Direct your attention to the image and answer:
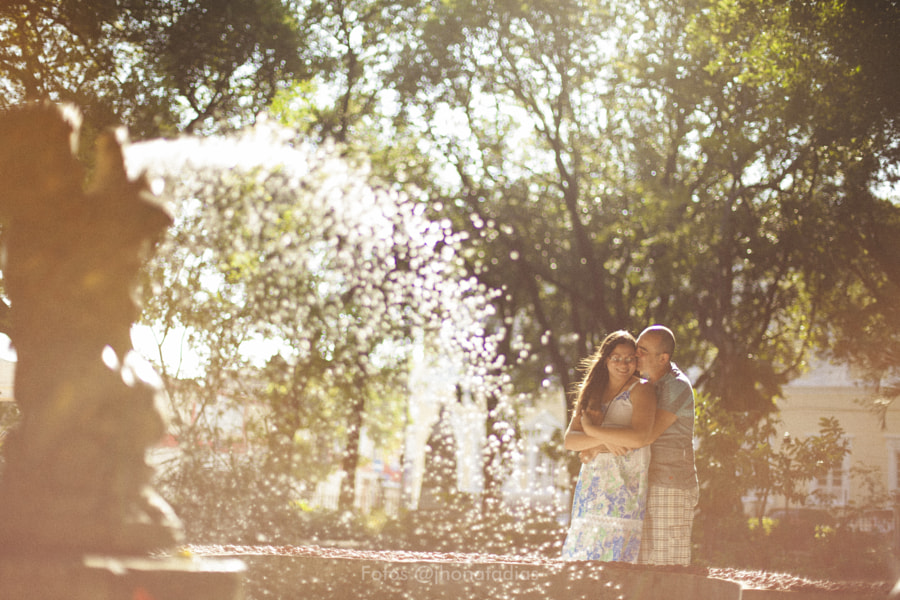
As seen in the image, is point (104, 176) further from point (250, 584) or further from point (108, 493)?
point (250, 584)

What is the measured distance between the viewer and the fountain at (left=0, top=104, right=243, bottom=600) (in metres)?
2.51

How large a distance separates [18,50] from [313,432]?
851 cm

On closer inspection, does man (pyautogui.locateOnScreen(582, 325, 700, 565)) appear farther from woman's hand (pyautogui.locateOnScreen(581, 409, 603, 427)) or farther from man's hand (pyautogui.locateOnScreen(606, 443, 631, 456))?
woman's hand (pyautogui.locateOnScreen(581, 409, 603, 427))

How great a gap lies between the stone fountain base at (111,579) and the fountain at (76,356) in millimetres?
30

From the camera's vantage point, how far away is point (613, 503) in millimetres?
4266

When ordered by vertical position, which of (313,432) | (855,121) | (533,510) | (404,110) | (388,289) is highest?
(404,110)

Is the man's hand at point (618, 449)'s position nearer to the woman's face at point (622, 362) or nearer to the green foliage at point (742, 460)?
the woman's face at point (622, 362)

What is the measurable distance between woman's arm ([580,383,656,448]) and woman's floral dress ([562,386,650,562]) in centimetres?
11

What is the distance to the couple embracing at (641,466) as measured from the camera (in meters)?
4.18

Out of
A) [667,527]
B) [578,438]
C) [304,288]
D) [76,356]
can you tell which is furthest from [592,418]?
[304,288]

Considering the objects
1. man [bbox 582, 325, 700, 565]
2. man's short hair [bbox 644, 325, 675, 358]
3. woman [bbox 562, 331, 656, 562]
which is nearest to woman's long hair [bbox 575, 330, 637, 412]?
woman [bbox 562, 331, 656, 562]

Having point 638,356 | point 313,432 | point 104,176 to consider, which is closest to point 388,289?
point 313,432

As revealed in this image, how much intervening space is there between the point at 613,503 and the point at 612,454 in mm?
249

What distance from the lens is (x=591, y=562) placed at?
3627mm
